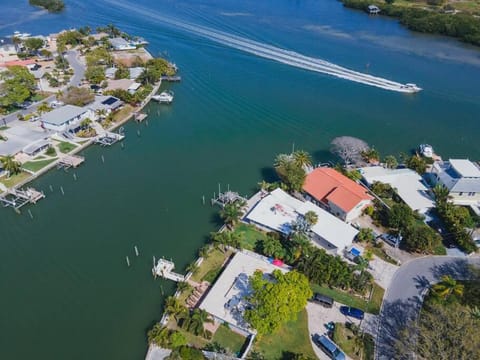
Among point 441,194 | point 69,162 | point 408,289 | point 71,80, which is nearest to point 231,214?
point 408,289

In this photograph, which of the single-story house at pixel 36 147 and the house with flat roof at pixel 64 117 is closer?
the single-story house at pixel 36 147

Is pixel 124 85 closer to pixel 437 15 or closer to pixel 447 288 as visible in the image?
pixel 447 288

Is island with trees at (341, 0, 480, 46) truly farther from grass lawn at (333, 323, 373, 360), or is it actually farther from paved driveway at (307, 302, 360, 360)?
grass lawn at (333, 323, 373, 360)

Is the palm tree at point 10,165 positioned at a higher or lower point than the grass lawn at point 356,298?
lower

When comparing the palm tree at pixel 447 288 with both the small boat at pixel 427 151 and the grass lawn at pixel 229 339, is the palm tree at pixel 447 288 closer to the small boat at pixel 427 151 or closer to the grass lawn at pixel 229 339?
the grass lawn at pixel 229 339

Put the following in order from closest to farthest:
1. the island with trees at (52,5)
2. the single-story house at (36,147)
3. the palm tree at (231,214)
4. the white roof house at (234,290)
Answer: the white roof house at (234,290), the palm tree at (231,214), the single-story house at (36,147), the island with trees at (52,5)

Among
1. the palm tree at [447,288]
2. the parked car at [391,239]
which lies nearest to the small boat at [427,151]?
the parked car at [391,239]

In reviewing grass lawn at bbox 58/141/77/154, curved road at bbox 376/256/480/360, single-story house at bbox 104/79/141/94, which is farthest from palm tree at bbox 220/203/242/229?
single-story house at bbox 104/79/141/94
